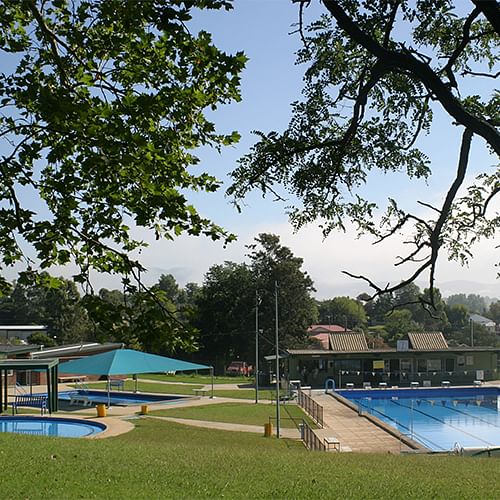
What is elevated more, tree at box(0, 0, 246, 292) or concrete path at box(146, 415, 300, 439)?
tree at box(0, 0, 246, 292)

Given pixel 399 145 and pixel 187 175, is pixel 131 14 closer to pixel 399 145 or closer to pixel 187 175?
pixel 187 175

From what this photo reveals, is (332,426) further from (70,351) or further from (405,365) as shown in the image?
(70,351)

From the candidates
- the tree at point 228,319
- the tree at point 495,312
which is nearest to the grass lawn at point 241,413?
the tree at point 228,319

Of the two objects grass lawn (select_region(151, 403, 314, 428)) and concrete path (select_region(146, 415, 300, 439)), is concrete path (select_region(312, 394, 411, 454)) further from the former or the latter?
grass lawn (select_region(151, 403, 314, 428))

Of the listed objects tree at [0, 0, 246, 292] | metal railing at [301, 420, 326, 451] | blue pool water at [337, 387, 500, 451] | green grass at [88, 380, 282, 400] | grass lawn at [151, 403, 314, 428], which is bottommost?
blue pool water at [337, 387, 500, 451]

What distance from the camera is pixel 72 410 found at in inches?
1079

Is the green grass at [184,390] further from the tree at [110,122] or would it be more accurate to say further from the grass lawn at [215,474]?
the tree at [110,122]

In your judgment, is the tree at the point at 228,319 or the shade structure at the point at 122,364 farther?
the tree at the point at 228,319

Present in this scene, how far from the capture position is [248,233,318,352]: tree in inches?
2089

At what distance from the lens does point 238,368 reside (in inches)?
2159

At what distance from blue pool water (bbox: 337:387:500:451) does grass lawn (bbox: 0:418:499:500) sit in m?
8.69

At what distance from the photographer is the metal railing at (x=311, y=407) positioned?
2372 centimetres

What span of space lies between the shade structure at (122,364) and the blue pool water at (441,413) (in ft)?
27.3

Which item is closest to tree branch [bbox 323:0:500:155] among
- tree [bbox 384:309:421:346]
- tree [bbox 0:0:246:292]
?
tree [bbox 0:0:246:292]
